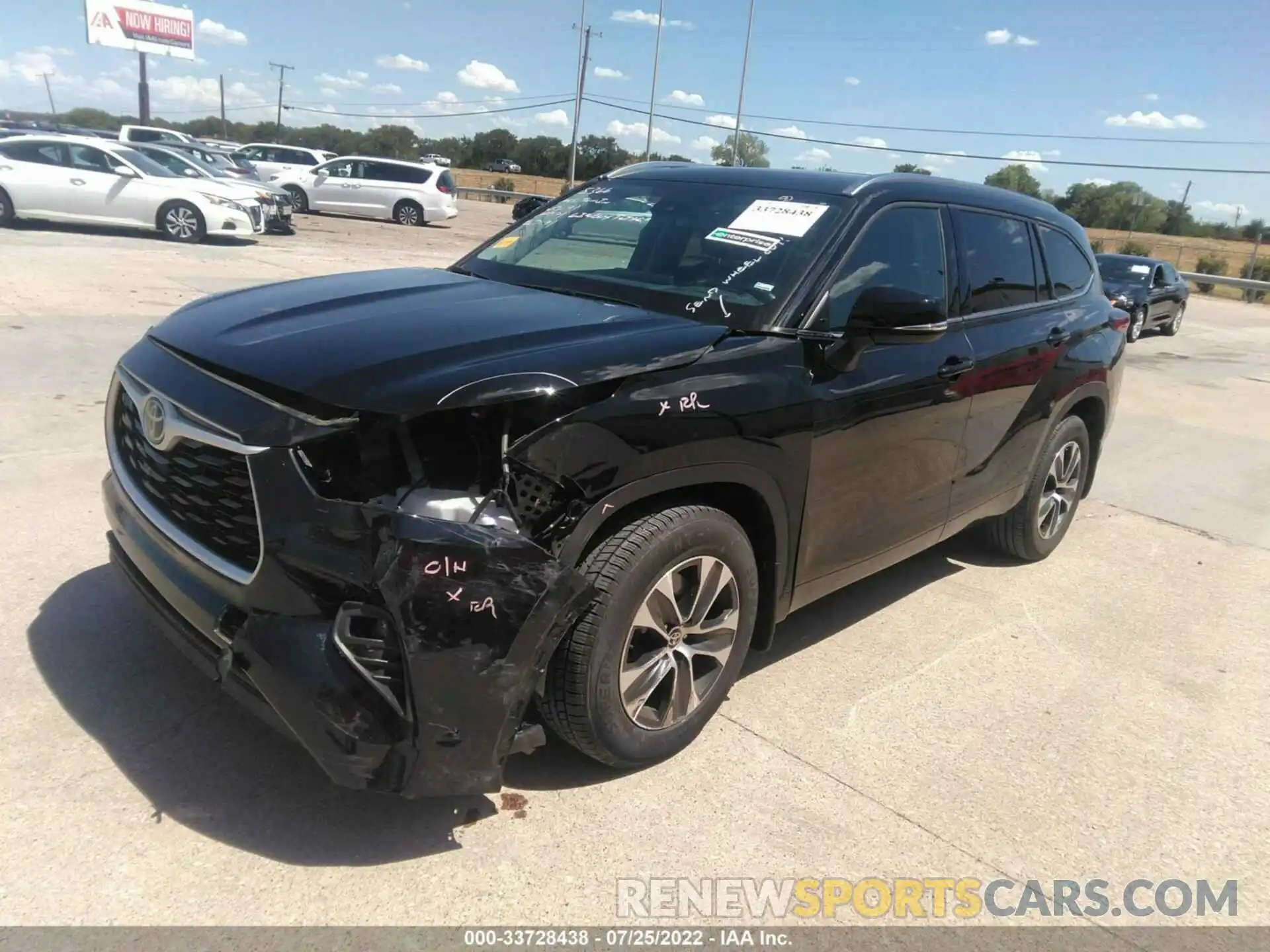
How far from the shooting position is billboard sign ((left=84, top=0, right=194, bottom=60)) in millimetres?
50062

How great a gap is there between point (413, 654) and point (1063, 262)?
13.9 feet

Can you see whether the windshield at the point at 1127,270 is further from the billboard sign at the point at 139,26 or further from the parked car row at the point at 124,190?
the billboard sign at the point at 139,26

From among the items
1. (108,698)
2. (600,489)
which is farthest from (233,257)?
(600,489)

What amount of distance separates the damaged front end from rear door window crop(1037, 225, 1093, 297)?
11.0 ft

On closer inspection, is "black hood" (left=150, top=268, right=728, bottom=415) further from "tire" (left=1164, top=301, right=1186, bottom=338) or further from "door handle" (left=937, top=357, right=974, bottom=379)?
"tire" (left=1164, top=301, right=1186, bottom=338)

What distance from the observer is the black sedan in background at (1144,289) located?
17281 mm

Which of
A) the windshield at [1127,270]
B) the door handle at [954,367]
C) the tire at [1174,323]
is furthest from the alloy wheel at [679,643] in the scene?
the tire at [1174,323]

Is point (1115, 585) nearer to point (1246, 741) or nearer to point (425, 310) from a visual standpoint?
point (1246, 741)

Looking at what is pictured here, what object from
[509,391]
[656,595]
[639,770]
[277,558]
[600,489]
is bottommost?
[639,770]

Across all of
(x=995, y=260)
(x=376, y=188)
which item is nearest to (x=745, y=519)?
(x=995, y=260)

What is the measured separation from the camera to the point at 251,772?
2.80m

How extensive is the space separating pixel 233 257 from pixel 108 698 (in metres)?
13.9

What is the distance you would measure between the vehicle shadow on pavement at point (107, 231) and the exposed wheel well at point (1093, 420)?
51.6ft

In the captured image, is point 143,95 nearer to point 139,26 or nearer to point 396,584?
point 139,26
